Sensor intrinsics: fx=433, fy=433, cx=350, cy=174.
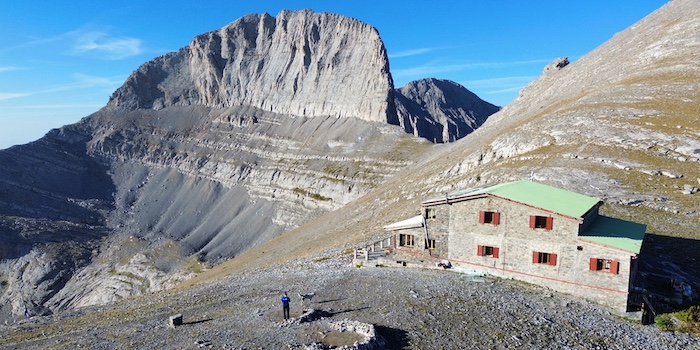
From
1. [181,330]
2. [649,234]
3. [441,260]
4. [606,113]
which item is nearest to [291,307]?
[181,330]

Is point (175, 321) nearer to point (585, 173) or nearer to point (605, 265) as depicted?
point (605, 265)

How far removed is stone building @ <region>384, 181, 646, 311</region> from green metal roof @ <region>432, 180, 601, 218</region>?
75 millimetres

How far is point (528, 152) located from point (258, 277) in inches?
1712

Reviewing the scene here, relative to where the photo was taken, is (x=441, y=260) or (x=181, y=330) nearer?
(x=181, y=330)

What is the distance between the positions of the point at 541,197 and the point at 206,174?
147908 mm

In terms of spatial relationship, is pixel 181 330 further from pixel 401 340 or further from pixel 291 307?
pixel 401 340

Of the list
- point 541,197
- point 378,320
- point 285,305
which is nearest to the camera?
point 378,320

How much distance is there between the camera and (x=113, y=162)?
612 ft

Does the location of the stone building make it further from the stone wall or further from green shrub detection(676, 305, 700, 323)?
green shrub detection(676, 305, 700, 323)

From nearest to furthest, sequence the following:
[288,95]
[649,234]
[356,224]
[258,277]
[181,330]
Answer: [181,330] → [649,234] → [258,277] → [356,224] → [288,95]

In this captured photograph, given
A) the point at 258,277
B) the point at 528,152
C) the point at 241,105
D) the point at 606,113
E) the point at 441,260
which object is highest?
the point at 241,105

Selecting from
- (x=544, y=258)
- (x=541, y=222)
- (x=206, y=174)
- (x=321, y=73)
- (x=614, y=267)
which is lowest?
(x=544, y=258)

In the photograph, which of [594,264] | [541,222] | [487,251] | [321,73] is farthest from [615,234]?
[321,73]

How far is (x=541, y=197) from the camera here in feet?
115
